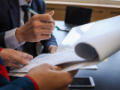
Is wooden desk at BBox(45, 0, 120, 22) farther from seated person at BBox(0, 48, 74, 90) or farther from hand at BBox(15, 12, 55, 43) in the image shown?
seated person at BBox(0, 48, 74, 90)

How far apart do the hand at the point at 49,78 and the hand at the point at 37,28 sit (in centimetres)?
26

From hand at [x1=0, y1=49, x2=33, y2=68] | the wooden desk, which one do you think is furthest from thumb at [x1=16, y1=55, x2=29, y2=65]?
the wooden desk

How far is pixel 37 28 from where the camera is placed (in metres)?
0.56

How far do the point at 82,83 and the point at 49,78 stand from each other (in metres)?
0.24

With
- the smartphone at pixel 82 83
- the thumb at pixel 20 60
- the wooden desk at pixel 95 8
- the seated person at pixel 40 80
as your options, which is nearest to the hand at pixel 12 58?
the thumb at pixel 20 60

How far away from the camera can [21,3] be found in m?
0.80

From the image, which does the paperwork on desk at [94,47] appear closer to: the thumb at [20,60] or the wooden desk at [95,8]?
the thumb at [20,60]

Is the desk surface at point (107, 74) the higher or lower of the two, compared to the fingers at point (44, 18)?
lower

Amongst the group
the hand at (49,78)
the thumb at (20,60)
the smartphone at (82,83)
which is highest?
the hand at (49,78)

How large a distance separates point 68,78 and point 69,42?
21 centimetres

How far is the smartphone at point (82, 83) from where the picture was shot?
494 millimetres

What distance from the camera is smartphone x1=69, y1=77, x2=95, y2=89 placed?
49 cm

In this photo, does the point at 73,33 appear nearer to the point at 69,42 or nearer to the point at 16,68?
the point at 69,42

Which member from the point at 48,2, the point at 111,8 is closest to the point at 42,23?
the point at 48,2
